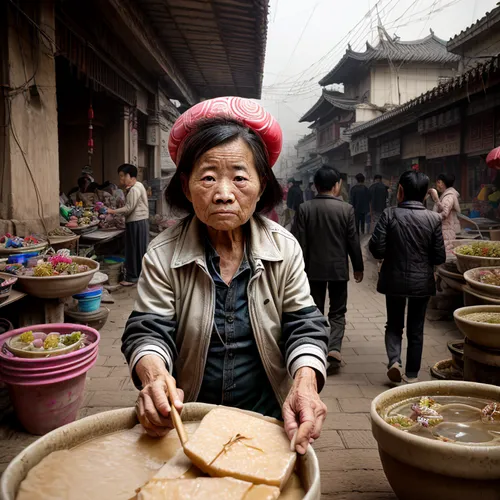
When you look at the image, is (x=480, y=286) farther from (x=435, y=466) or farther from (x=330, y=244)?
(x=435, y=466)

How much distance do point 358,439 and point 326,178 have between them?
2.61 meters

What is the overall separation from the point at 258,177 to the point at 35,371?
2.44 meters

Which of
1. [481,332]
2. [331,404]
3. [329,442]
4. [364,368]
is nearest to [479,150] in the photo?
[364,368]

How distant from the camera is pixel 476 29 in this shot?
44.4 feet

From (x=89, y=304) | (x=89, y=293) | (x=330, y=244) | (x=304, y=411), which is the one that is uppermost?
(x=330, y=244)

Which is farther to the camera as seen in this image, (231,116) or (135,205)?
(135,205)

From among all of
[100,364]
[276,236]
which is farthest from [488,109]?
[276,236]

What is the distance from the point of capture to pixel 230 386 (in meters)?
1.70

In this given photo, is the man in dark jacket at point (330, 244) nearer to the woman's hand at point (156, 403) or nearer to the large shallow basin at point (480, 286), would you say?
the large shallow basin at point (480, 286)

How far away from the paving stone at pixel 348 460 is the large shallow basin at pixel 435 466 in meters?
0.85

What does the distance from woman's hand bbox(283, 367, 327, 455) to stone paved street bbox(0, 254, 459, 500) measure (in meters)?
1.70

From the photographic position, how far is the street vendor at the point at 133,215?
816cm

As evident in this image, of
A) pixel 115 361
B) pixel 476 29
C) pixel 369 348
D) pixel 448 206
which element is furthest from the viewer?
pixel 476 29

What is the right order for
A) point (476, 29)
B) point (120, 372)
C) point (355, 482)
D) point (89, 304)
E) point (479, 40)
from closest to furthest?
point (355, 482) → point (120, 372) → point (89, 304) → point (476, 29) → point (479, 40)
